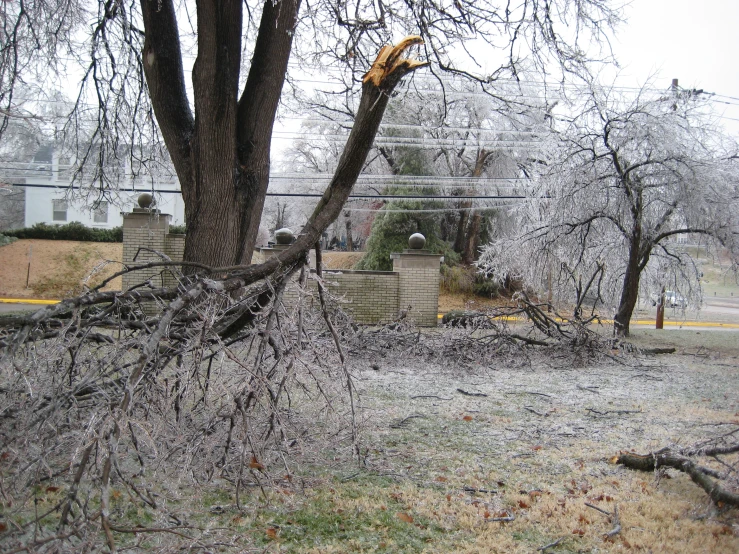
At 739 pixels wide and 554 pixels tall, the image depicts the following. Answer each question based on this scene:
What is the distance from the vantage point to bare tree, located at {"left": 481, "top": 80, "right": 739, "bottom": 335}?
41.3 feet

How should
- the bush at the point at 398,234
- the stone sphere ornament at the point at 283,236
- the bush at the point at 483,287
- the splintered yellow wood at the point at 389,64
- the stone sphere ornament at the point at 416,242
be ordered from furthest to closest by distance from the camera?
the bush at the point at 398,234
the bush at the point at 483,287
the stone sphere ornament at the point at 416,242
the stone sphere ornament at the point at 283,236
the splintered yellow wood at the point at 389,64

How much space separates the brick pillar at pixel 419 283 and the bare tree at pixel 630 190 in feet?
8.05

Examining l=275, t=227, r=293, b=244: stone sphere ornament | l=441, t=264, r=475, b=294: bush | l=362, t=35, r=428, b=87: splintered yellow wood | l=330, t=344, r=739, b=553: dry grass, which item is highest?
l=362, t=35, r=428, b=87: splintered yellow wood

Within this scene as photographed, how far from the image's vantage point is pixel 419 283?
1648 cm

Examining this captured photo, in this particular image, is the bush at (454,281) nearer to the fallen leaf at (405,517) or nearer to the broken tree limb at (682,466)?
the broken tree limb at (682,466)

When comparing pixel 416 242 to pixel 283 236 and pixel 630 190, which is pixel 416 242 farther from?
pixel 630 190

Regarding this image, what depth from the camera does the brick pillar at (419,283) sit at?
1642 cm

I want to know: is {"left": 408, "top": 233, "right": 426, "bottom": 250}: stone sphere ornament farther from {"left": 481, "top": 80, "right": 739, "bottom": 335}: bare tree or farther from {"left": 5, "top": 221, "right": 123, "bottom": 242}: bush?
{"left": 5, "top": 221, "right": 123, "bottom": 242}: bush

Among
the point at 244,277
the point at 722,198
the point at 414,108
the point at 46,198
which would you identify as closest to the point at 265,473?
the point at 244,277

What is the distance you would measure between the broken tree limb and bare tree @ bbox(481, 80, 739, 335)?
26.4 ft

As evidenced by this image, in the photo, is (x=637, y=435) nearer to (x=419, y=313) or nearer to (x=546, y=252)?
(x=546, y=252)

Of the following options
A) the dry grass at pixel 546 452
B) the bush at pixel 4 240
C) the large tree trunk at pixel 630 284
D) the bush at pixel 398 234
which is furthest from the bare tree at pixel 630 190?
the bush at pixel 4 240

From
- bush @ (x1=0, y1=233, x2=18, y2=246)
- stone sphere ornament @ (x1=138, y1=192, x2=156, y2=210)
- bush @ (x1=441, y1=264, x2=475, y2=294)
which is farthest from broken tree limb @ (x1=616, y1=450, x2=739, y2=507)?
bush @ (x1=0, y1=233, x2=18, y2=246)

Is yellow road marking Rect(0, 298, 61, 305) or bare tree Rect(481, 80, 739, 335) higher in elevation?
bare tree Rect(481, 80, 739, 335)
